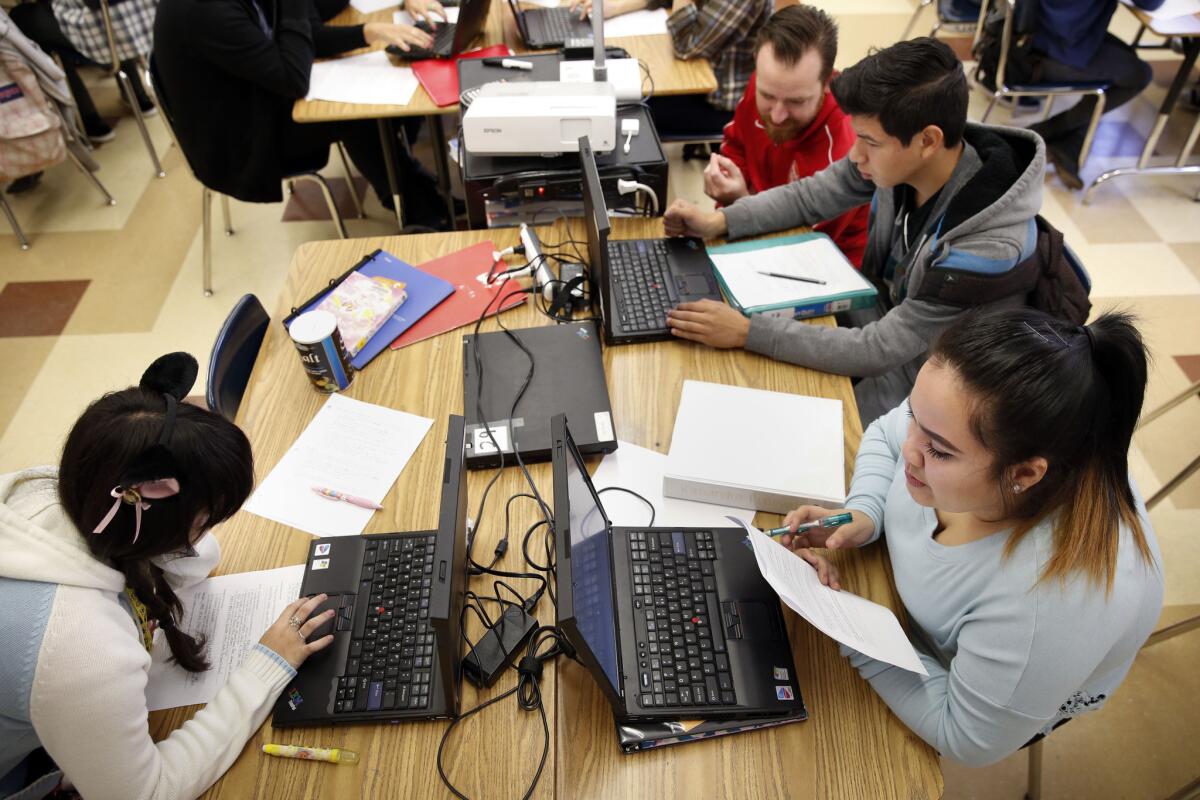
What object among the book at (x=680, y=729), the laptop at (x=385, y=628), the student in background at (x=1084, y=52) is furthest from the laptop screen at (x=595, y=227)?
the student in background at (x=1084, y=52)

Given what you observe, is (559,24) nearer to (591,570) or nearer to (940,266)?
(940,266)

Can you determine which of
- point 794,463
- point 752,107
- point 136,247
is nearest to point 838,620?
point 794,463

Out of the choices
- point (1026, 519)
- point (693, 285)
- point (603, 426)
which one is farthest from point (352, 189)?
point (1026, 519)

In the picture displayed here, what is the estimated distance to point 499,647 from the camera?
1.10 metres

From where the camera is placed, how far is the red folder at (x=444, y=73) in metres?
2.35

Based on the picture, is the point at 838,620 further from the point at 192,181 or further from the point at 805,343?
the point at 192,181

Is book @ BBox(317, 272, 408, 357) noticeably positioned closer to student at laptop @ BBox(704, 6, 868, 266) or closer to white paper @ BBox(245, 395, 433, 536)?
white paper @ BBox(245, 395, 433, 536)

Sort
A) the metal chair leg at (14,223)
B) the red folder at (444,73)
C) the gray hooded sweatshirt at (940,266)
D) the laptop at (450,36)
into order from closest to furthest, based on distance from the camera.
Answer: the gray hooded sweatshirt at (940,266), the red folder at (444,73), the laptop at (450,36), the metal chair leg at (14,223)

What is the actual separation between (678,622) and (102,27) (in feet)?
11.3

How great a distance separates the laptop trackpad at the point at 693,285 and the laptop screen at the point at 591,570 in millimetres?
673

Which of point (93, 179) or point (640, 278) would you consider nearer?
point (640, 278)

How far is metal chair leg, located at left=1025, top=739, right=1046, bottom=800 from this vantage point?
1.54 metres

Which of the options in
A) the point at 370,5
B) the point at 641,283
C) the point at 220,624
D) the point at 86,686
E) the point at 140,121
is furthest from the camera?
the point at 140,121

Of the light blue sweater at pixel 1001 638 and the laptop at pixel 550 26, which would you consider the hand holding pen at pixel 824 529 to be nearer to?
the light blue sweater at pixel 1001 638
